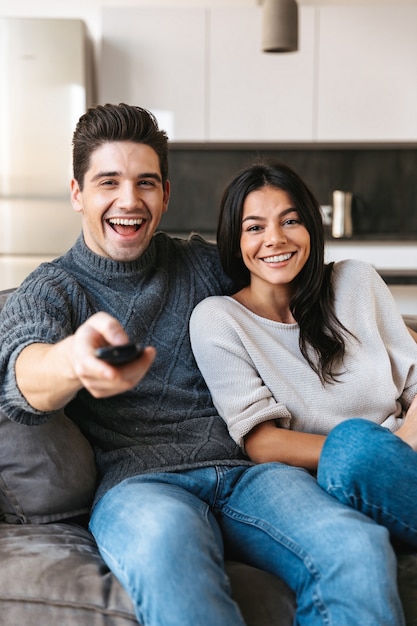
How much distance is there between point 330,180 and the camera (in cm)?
536

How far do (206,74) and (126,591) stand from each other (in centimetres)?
396

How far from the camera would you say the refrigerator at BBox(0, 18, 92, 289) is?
15.1ft

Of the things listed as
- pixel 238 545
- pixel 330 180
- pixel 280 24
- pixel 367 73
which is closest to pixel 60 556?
pixel 238 545

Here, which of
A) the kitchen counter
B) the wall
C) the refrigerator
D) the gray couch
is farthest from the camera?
the wall

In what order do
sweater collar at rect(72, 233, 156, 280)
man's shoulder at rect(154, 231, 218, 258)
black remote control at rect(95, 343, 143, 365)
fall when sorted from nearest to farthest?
black remote control at rect(95, 343, 143, 365)
sweater collar at rect(72, 233, 156, 280)
man's shoulder at rect(154, 231, 218, 258)

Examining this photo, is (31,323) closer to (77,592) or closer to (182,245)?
(77,592)

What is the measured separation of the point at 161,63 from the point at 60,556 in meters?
3.86

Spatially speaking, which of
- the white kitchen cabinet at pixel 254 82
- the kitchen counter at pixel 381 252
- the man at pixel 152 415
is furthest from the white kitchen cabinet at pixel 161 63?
the man at pixel 152 415

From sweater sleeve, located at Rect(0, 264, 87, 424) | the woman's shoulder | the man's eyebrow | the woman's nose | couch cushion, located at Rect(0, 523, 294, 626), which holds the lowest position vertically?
couch cushion, located at Rect(0, 523, 294, 626)

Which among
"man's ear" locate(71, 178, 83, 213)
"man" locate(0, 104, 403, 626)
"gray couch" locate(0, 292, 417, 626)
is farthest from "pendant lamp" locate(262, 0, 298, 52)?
"gray couch" locate(0, 292, 417, 626)

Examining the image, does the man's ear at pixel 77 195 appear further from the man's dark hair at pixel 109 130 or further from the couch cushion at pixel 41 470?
the couch cushion at pixel 41 470

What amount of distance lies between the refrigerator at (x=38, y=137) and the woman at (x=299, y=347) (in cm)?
282

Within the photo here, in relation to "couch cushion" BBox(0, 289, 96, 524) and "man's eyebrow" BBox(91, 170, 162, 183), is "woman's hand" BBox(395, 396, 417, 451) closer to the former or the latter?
"couch cushion" BBox(0, 289, 96, 524)

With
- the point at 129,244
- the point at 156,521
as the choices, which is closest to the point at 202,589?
the point at 156,521
